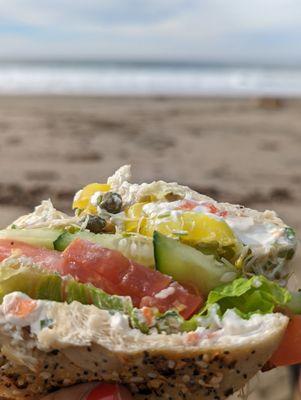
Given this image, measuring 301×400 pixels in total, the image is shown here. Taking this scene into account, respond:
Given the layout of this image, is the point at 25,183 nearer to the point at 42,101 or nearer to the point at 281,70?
the point at 42,101

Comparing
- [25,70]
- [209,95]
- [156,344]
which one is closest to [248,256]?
[156,344]

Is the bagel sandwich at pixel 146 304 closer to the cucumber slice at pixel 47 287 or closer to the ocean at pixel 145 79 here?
the cucumber slice at pixel 47 287

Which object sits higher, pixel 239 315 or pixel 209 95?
pixel 239 315

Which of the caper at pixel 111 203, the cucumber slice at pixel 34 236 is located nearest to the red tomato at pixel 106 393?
the cucumber slice at pixel 34 236

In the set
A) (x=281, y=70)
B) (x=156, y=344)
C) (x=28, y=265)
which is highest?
(x=28, y=265)

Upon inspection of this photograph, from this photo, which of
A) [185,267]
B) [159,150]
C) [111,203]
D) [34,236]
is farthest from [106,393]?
[159,150]

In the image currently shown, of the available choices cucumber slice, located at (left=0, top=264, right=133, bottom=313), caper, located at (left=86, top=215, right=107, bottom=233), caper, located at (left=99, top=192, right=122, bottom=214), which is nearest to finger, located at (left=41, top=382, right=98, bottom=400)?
cucumber slice, located at (left=0, top=264, right=133, bottom=313)

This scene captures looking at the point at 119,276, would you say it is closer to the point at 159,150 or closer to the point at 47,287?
the point at 47,287

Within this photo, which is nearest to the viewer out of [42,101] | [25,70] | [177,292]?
[177,292]
